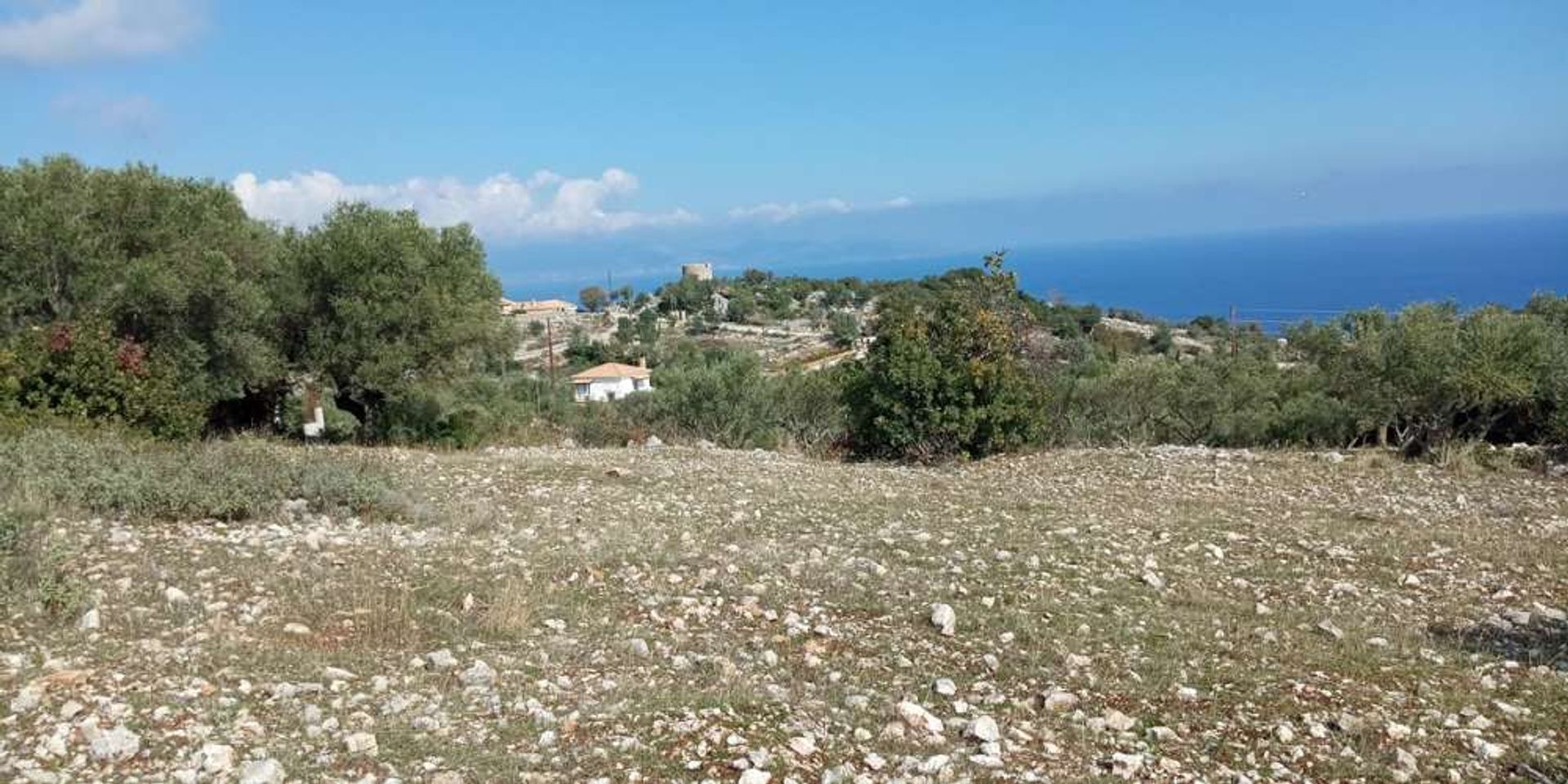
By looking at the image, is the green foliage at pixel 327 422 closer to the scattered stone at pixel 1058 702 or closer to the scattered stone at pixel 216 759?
the scattered stone at pixel 216 759

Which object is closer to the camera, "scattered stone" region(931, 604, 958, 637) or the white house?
"scattered stone" region(931, 604, 958, 637)

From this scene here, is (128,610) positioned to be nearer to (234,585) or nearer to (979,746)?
(234,585)

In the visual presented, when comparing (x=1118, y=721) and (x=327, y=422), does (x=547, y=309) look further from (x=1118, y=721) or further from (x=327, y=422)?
(x=1118, y=721)

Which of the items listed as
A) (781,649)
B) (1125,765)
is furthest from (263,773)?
(1125,765)

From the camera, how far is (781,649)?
733 centimetres

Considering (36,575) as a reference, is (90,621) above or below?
below

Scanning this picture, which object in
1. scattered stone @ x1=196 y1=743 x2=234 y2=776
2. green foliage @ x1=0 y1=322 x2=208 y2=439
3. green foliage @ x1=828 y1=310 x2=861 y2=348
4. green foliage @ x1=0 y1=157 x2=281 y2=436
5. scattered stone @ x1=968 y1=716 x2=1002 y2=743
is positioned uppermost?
green foliage @ x1=0 y1=157 x2=281 y2=436

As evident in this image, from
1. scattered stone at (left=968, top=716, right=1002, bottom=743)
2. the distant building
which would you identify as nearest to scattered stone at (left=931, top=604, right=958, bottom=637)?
scattered stone at (left=968, top=716, right=1002, bottom=743)

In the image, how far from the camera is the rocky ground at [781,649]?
541cm

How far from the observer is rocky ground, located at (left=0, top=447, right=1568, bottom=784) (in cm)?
541

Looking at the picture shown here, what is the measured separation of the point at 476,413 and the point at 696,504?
16327 mm

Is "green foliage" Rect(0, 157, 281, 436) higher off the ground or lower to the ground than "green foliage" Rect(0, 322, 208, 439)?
higher

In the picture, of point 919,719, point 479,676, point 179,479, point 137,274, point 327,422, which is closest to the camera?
point 919,719

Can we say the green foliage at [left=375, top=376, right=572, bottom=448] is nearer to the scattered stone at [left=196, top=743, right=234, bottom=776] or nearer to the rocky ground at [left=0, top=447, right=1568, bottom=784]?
the rocky ground at [left=0, top=447, right=1568, bottom=784]
